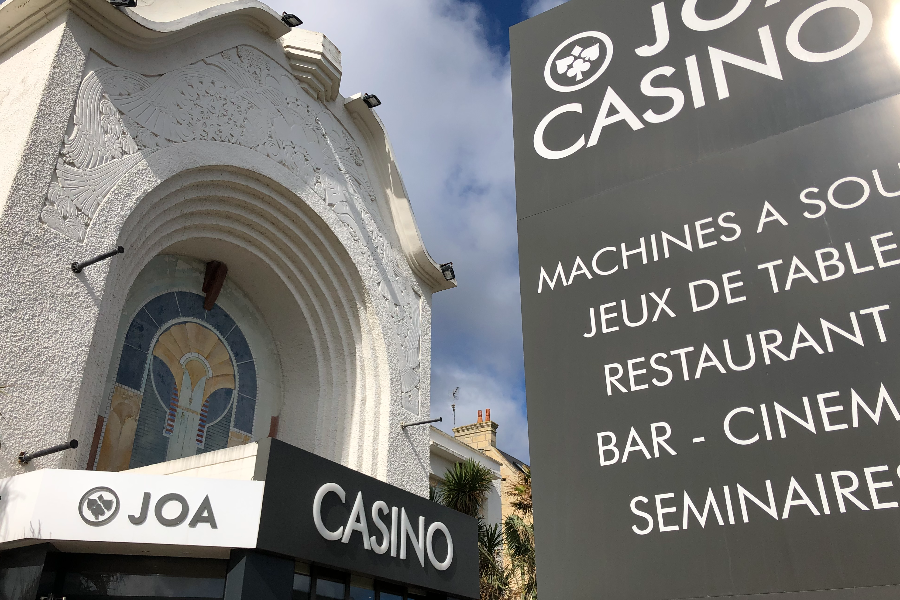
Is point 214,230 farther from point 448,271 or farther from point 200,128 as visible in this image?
point 448,271

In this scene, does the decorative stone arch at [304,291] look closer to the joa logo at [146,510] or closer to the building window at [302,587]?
the building window at [302,587]

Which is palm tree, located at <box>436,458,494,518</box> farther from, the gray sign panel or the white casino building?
the gray sign panel

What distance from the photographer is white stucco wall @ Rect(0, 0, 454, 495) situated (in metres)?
9.23

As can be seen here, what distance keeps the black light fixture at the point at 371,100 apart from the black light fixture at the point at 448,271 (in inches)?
167

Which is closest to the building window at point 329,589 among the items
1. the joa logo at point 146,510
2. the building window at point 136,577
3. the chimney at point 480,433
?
the building window at point 136,577

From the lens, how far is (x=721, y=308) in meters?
3.59

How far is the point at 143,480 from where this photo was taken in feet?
28.3

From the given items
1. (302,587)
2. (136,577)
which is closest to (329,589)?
(302,587)

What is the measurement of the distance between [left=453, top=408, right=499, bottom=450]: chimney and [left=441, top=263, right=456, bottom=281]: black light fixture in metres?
15.0

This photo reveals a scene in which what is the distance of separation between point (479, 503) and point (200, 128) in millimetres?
11382

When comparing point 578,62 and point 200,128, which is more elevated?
point 200,128

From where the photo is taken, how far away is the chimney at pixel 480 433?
31.6 metres

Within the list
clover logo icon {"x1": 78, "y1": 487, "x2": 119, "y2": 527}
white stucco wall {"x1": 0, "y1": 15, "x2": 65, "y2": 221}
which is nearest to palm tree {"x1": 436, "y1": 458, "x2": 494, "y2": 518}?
clover logo icon {"x1": 78, "y1": 487, "x2": 119, "y2": 527}

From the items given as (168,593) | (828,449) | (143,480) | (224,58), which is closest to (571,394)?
(828,449)
